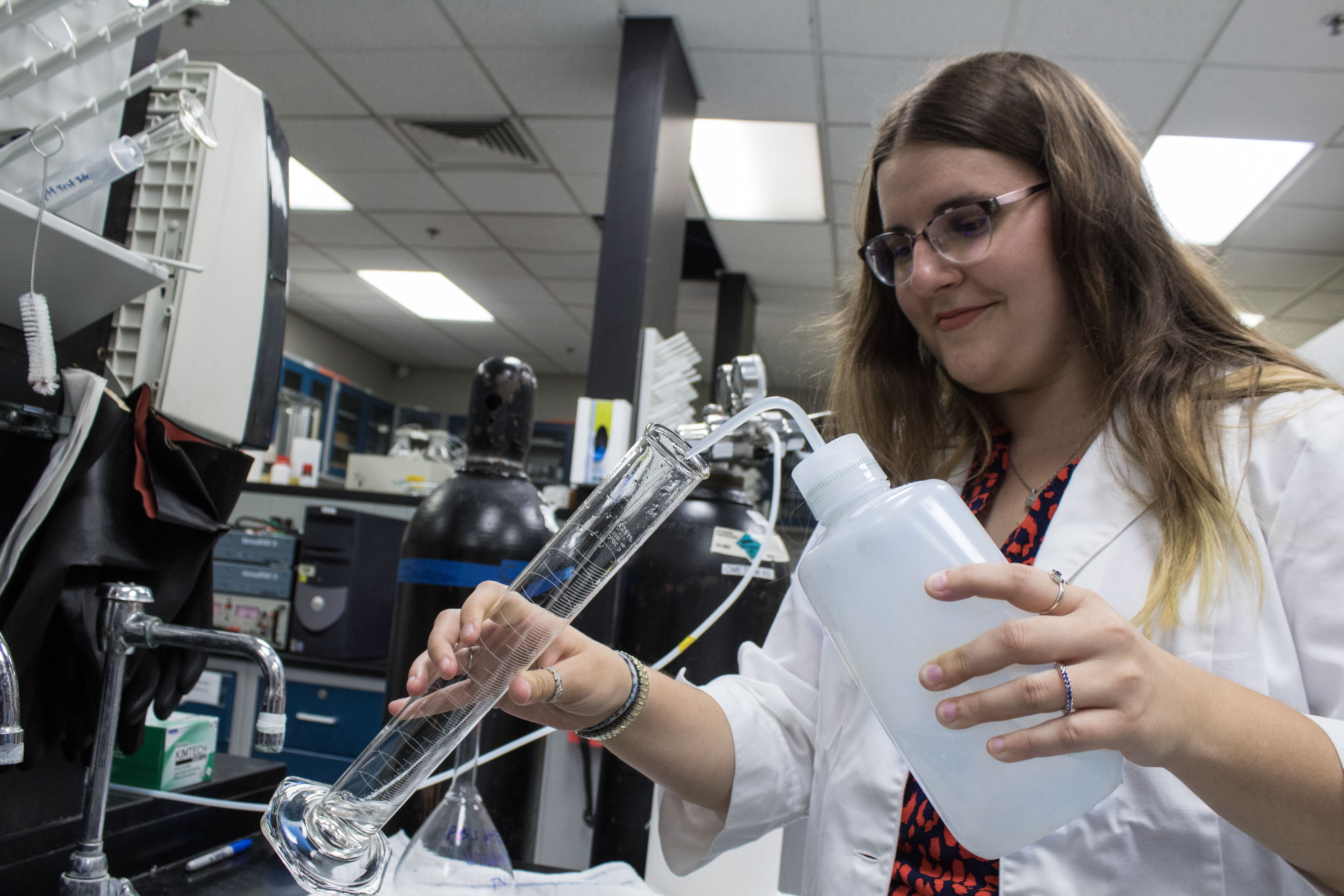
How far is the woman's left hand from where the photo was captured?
1.41ft

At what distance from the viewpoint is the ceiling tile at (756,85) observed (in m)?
3.26

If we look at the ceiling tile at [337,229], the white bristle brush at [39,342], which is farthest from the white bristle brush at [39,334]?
the ceiling tile at [337,229]

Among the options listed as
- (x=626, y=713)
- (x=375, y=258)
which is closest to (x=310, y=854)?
(x=626, y=713)

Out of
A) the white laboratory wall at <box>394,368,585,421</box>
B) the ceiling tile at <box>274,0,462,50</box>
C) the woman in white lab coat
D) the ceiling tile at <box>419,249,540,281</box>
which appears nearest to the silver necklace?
the woman in white lab coat

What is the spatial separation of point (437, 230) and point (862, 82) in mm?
2750

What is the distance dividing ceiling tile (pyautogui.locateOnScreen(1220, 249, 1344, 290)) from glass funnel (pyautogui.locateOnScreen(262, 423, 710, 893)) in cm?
Answer: 488

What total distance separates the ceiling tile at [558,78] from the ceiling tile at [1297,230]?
3.07 meters

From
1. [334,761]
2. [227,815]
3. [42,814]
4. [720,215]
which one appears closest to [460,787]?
[227,815]

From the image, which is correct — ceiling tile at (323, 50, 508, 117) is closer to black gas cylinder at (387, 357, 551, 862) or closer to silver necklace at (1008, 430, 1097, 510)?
black gas cylinder at (387, 357, 551, 862)

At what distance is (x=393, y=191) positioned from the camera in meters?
4.66

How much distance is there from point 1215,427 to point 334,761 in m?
2.40

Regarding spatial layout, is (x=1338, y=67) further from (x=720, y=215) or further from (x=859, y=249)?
(x=859, y=249)

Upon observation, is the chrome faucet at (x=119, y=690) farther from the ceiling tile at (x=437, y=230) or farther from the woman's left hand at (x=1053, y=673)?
the ceiling tile at (x=437, y=230)

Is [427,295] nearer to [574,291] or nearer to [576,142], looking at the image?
[574,291]
